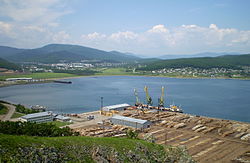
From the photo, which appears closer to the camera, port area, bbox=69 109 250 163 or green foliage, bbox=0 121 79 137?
A: green foliage, bbox=0 121 79 137

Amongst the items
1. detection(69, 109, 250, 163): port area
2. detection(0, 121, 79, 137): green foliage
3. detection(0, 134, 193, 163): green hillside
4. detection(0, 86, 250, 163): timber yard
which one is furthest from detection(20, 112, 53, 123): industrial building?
detection(0, 134, 193, 163): green hillside

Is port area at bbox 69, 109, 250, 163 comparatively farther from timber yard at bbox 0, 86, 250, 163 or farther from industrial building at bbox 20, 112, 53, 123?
industrial building at bbox 20, 112, 53, 123

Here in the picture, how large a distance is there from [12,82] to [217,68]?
73.9 metres

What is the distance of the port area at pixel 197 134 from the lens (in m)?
13.8

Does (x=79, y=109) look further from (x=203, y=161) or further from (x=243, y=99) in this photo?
(x=243, y=99)

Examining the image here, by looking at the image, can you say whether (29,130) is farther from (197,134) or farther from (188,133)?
(197,134)

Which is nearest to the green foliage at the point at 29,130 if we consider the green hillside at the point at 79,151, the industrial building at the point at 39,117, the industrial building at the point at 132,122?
the green hillside at the point at 79,151

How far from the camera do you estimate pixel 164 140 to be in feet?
53.5

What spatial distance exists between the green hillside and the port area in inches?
181

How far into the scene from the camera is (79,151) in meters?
7.86

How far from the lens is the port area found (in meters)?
13.8

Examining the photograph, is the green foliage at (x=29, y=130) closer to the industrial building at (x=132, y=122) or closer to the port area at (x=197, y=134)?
the port area at (x=197, y=134)

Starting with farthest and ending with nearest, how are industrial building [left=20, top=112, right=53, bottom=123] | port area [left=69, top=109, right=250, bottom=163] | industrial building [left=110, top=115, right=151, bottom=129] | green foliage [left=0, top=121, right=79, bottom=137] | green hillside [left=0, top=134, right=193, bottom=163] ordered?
industrial building [left=20, top=112, right=53, bottom=123] → industrial building [left=110, top=115, right=151, bottom=129] → port area [left=69, top=109, right=250, bottom=163] → green foliage [left=0, top=121, right=79, bottom=137] → green hillside [left=0, top=134, right=193, bottom=163]

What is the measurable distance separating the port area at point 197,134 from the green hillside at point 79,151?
15.1ft
